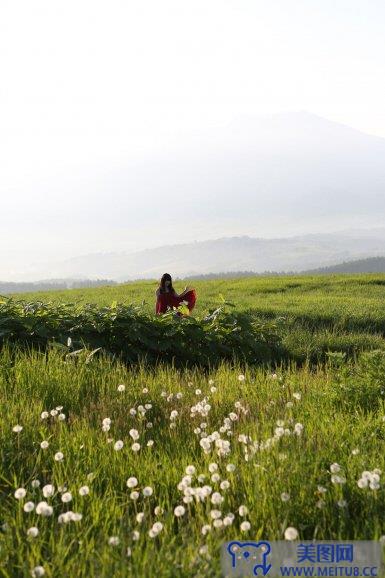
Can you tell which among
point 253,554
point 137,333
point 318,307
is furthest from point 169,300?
point 253,554

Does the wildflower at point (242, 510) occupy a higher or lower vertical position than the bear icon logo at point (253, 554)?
higher

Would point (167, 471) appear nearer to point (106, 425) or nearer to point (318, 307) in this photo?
point (106, 425)

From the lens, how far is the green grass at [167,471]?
3295 millimetres

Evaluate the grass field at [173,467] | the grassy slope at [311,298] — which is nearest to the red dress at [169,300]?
the grassy slope at [311,298]

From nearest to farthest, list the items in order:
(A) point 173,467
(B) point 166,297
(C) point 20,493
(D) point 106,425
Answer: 1. (C) point 20,493
2. (A) point 173,467
3. (D) point 106,425
4. (B) point 166,297

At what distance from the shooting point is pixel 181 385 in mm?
7750

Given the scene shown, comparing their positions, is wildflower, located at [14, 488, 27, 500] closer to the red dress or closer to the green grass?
the green grass

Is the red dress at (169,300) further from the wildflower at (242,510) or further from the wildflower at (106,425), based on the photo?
the wildflower at (242,510)

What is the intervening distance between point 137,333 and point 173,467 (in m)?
6.04

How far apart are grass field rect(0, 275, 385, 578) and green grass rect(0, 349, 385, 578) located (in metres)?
0.01

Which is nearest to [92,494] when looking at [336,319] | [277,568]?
[277,568]

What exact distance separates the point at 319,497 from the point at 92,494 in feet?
5.23

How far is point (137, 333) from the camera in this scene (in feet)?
33.9

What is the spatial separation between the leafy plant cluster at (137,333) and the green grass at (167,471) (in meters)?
2.96
